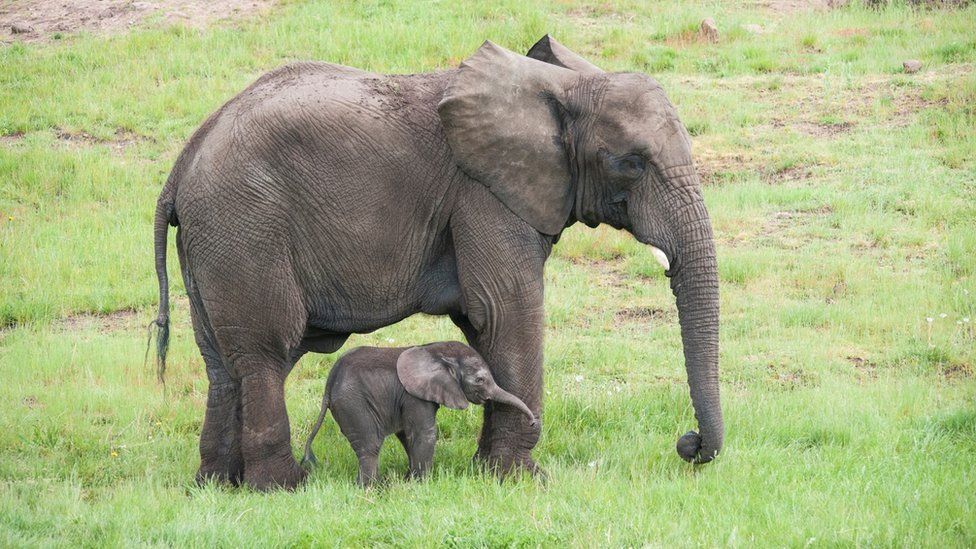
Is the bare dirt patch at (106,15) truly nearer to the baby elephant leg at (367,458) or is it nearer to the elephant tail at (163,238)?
the elephant tail at (163,238)

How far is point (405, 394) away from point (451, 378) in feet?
0.97

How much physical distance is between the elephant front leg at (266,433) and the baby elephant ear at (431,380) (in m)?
0.75

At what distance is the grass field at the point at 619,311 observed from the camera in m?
6.76

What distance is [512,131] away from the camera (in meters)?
7.38

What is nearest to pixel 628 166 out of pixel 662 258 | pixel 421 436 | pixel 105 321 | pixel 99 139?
pixel 662 258

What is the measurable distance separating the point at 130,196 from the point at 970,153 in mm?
9165

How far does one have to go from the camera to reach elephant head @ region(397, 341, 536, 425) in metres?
7.43

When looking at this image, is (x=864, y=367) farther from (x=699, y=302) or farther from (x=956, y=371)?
(x=699, y=302)

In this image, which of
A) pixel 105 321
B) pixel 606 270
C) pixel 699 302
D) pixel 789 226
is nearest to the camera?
pixel 699 302

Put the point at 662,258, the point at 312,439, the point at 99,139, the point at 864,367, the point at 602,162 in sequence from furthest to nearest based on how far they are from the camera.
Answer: the point at 99,139, the point at 864,367, the point at 312,439, the point at 602,162, the point at 662,258

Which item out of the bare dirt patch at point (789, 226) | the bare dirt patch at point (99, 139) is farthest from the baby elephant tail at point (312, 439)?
the bare dirt patch at point (99, 139)

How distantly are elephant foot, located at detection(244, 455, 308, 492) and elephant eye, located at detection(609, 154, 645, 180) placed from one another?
260cm

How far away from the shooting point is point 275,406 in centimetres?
755

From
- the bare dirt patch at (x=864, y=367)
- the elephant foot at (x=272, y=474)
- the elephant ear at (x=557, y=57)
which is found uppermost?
the elephant ear at (x=557, y=57)
